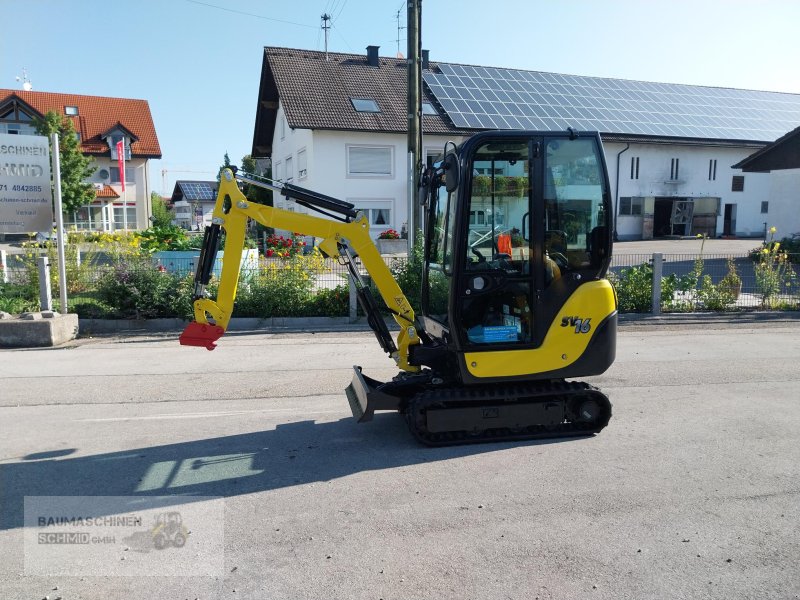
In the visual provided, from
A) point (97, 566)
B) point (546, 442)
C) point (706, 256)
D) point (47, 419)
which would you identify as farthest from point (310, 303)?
point (706, 256)

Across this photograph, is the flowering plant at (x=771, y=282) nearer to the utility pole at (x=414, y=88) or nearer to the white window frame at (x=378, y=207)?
the utility pole at (x=414, y=88)

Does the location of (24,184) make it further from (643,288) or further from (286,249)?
(643,288)

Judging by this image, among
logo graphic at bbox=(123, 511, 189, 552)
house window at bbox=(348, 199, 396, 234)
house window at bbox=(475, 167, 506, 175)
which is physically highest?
house window at bbox=(348, 199, 396, 234)

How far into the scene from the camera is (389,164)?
30172 millimetres

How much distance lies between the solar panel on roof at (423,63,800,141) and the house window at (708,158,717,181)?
4.92ft

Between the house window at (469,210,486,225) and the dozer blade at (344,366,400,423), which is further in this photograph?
the dozer blade at (344,366,400,423)

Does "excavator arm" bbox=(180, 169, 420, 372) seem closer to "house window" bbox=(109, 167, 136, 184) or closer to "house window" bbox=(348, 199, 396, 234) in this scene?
"house window" bbox=(348, 199, 396, 234)

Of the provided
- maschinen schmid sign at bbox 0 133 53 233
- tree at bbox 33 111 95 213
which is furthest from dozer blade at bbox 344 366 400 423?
tree at bbox 33 111 95 213

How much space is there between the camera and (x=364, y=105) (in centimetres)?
3030

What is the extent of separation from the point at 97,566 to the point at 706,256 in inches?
1015

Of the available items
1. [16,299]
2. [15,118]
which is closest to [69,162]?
[15,118]

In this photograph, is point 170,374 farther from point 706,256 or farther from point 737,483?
point 706,256

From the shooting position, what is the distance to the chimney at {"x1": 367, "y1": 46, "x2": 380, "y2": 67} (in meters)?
33.8

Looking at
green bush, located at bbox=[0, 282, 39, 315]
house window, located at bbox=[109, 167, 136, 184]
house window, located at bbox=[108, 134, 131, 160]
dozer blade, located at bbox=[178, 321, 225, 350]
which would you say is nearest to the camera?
dozer blade, located at bbox=[178, 321, 225, 350]
